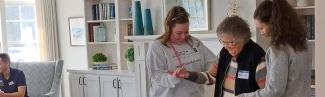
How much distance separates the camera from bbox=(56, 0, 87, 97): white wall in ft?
19.7

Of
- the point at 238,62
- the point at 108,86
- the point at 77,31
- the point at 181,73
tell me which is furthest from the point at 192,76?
the point at 77,31

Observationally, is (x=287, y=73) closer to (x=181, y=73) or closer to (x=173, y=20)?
(x=181, y=73)

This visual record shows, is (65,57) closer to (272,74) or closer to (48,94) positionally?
(48,94)

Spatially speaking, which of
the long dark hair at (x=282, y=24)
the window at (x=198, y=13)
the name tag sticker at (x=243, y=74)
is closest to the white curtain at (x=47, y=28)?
the window at (x=198, y=13)

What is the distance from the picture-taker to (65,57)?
630cm

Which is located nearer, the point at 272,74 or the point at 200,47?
the point at 272,74

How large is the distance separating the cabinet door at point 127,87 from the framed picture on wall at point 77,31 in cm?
137

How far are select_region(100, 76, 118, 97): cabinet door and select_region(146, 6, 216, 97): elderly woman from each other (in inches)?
87.9

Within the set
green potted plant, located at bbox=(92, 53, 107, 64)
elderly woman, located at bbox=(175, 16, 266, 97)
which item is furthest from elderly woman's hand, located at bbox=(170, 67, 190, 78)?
green potted plant, located at bbox=(92, 53, 107, 64)

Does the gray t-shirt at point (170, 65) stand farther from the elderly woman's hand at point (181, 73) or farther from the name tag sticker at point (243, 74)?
the name tag sticker at point (243, 74)

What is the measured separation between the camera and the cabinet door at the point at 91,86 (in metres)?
5.08

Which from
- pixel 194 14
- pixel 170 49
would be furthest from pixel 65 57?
pixel 170 49

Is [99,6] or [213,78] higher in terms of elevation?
[99,6]

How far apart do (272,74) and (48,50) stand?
496 centimetres
